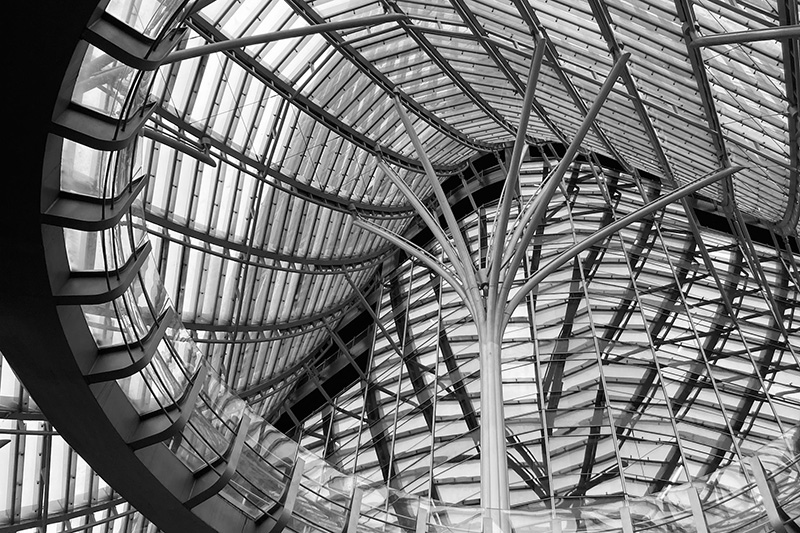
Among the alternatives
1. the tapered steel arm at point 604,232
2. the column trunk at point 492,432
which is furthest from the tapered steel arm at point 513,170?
the column trunk at point 492,432

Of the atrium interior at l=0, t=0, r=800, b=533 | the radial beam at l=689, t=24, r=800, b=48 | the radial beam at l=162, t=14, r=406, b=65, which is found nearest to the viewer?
the atrium interior at l=0, t=0, r=800, b=533

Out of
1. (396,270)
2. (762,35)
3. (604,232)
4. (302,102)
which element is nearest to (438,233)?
(604,232)

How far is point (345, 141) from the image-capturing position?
29.8 meters

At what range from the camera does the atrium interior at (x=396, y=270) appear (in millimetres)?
9430

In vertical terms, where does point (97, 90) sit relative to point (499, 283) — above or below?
below

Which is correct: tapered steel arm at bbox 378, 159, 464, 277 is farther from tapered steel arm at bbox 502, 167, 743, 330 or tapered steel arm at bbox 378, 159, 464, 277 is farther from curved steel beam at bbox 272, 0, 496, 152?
curved steel beam at bbox 272, 0, 496, 152

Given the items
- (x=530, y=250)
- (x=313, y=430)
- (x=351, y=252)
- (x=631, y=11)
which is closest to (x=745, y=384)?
(x=530, y=250)

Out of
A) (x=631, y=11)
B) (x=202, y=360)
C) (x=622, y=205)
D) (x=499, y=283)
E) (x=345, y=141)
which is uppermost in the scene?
(x=622, y=205)

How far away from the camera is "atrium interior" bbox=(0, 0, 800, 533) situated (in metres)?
9.43

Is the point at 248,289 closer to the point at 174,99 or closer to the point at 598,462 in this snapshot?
the point at 174,99

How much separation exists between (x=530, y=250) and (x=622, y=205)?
527 centimetres

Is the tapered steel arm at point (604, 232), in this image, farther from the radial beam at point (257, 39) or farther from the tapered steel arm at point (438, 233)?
the radial beam at point (257, 39)

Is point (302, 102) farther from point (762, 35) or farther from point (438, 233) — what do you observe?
point (762, 35)

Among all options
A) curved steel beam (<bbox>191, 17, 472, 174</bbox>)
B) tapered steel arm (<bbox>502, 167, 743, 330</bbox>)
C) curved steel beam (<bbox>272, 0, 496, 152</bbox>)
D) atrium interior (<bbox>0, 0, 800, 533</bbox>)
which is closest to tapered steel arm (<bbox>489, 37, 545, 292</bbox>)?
atrium interior (<bbox>0, 0, 800, 533</bbox>)
